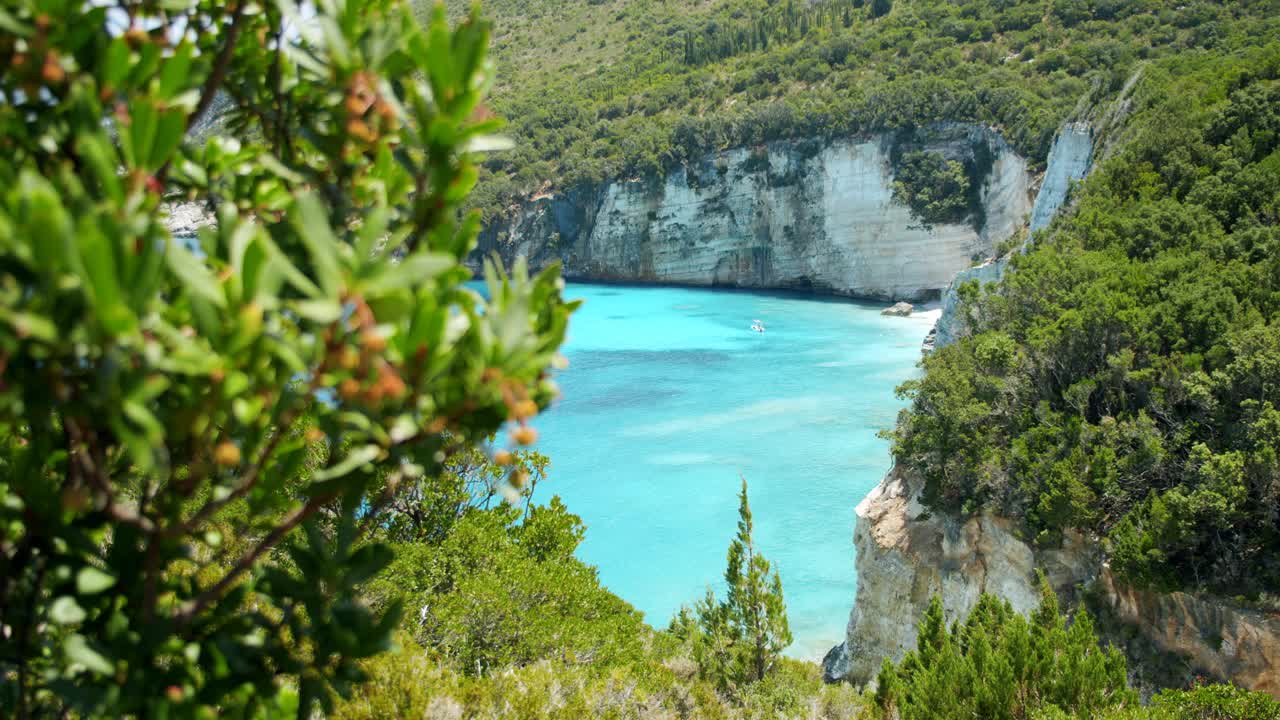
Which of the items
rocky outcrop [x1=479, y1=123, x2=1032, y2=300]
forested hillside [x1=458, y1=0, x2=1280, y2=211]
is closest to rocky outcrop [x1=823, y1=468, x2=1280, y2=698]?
forested hillside [x1=458, y1=0, x2=1280, y2=211]

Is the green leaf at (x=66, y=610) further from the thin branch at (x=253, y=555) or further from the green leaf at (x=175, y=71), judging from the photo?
the green leaf at (x=175, y=71)

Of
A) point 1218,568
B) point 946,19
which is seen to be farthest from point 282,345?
point 946,19

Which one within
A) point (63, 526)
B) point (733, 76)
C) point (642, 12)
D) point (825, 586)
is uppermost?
point (642, 12)

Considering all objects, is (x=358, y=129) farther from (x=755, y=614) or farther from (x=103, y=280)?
(x=755, y=614)

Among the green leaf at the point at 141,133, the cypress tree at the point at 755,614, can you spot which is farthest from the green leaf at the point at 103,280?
the cypress tree at the point at 755,614

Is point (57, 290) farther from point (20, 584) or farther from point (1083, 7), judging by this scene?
point (1083, 7)

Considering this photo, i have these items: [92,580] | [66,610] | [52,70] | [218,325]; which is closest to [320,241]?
[218,325]

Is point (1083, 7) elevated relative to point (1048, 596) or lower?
elevated
